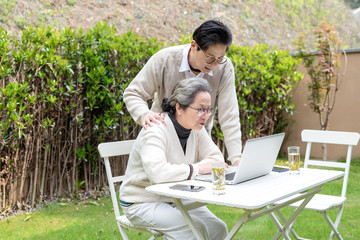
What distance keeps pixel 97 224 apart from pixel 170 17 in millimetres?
7911

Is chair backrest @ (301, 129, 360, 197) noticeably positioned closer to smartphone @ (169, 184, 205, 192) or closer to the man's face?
the man's face

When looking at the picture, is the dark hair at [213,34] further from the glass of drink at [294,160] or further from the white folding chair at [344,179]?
the white folding chair at [344,179]

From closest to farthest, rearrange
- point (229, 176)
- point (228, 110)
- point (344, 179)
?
point (229, 176), point (228, 110), point (344, 179)

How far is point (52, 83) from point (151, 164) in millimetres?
2799

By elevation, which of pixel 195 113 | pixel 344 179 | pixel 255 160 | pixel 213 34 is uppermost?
pixel 213 34

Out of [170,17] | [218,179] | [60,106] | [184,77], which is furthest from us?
[170,17]

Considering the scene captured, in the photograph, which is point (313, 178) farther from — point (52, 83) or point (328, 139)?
point (52, 83)

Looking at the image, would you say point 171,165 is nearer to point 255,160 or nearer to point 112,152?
point 255,160

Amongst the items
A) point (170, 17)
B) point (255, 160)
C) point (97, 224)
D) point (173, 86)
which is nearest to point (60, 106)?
point (97, 224)

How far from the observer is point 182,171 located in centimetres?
254

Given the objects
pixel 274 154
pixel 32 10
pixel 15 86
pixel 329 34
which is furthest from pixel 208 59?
pixel 32 10

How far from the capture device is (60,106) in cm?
512

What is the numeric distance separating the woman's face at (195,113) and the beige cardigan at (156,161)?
0.08m

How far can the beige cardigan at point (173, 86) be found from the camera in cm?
321
